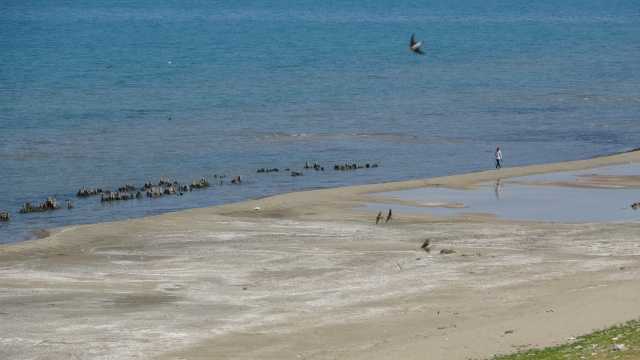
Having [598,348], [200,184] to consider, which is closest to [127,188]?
[200,184]

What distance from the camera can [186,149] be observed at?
2287 inches

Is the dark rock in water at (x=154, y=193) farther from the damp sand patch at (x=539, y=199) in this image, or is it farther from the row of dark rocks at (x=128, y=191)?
the damp sand patch at (x=539, y=199)

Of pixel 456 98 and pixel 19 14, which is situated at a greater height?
pixel 19 14

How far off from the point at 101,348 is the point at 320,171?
30214mm

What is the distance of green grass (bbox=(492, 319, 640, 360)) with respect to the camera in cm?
1534

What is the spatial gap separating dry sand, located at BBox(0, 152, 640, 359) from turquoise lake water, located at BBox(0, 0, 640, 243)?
8.30 metres

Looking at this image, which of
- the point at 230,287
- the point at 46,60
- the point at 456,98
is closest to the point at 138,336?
the point at 230,287

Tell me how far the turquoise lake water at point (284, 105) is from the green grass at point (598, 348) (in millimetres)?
22635

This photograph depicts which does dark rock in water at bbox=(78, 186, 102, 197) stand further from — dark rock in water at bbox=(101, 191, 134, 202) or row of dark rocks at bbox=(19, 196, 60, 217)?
row of dark rocks at bbox=(19, 196, 60, 217)

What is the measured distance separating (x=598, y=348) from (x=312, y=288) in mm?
8825

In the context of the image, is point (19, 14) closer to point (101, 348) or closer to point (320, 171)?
point (320, 171)

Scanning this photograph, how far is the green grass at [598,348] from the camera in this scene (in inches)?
604

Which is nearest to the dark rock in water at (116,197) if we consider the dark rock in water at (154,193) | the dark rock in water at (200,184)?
the dark rock in water at (154,193)

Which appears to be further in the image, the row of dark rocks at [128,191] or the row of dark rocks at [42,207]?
the row of dark rocks at [128,191]
